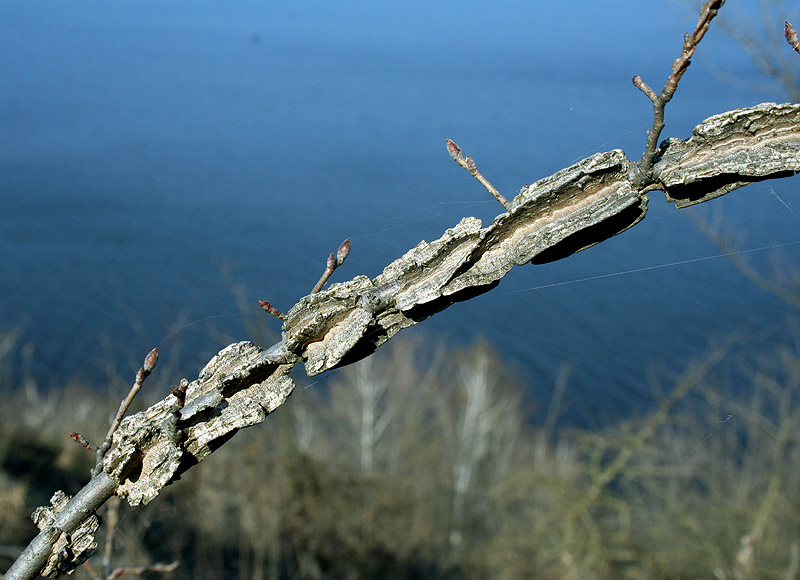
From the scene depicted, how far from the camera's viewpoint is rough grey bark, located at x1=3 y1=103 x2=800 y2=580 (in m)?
1.36

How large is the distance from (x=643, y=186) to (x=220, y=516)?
11228mm

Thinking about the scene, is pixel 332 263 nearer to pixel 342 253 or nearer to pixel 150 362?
pixel 342 253

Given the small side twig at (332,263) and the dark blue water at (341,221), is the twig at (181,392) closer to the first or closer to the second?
the small side twig at (332,263)

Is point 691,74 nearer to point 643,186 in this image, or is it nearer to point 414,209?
point 414,209

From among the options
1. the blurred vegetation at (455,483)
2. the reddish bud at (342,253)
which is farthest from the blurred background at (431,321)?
the reddish bud at (342,253)

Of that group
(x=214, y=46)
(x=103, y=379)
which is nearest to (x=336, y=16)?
(x=214, y=46)

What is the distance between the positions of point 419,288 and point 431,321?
1627 cm

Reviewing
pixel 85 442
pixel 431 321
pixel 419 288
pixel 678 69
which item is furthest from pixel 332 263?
pixel 431 321

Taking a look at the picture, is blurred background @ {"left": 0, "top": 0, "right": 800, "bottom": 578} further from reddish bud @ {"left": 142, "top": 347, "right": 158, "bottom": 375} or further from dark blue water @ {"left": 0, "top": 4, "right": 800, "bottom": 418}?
reddish bud @ {"left": 142, "top": 347, "right": 158, "bottom": 375}

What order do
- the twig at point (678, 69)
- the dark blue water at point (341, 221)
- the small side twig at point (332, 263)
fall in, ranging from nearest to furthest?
the twig at point (678, 69)
the small side twig at point (332, 263)
the dark blue water at point (341, 221)

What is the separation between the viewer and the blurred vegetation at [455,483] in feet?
30.9

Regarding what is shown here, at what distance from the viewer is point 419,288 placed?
145 centimetres

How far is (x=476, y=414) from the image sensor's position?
14.3 m

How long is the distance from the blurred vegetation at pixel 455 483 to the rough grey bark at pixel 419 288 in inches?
257
